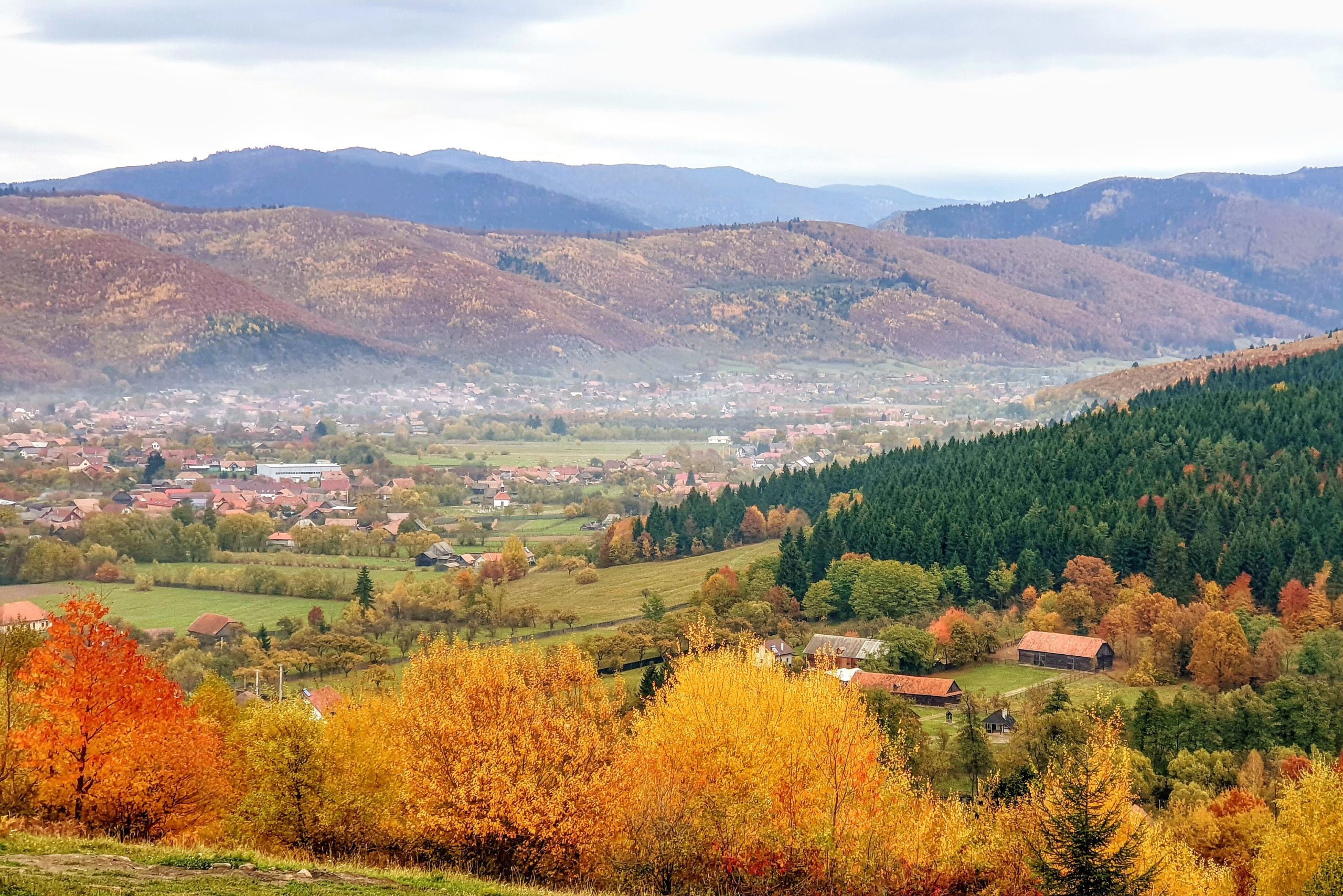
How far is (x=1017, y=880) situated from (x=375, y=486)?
5663 inches

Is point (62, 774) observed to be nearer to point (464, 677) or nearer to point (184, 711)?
point (184, 711)

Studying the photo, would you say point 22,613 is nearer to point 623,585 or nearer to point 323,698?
point 323,698

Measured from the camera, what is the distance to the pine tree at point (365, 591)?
3757 inches

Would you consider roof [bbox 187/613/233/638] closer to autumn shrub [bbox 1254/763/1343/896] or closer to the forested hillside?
the forested hillside

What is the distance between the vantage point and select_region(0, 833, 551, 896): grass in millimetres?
25406

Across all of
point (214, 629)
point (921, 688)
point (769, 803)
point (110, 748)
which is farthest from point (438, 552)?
point (769, 803)

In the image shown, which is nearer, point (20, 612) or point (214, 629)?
point (214, 629)

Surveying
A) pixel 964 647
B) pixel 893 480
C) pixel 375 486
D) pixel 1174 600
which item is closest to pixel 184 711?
pixel 964 647

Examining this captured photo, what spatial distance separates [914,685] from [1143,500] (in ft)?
120

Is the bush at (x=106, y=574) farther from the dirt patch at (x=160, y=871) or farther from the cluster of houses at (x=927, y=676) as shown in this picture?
the dirt patch at (x=160, y=871)

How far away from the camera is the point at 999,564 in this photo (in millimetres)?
93750

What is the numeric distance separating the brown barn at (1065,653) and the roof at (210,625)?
5059cm

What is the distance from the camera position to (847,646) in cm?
8050

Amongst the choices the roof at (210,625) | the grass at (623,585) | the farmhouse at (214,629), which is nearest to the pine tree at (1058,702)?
the grass at (623,585)
